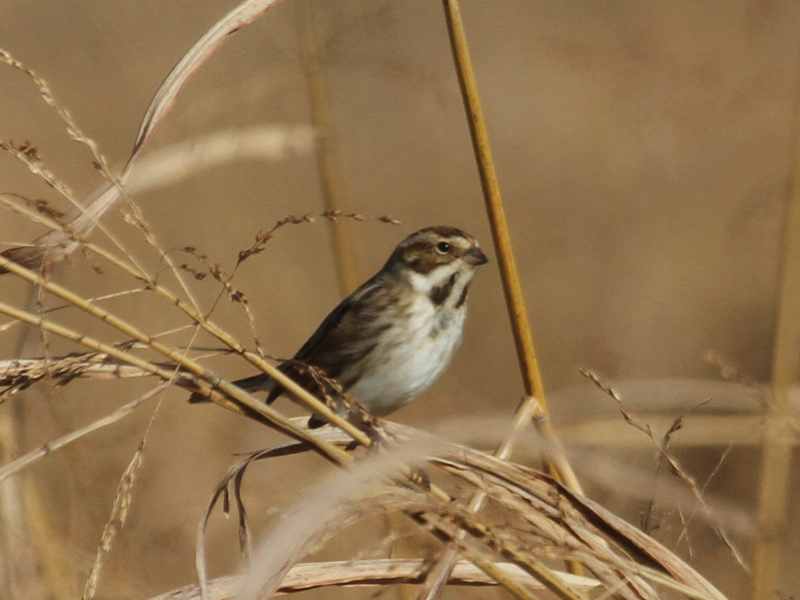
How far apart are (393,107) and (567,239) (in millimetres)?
2475

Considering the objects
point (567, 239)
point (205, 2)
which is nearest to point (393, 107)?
point (205, 2)

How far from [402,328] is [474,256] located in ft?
1.20

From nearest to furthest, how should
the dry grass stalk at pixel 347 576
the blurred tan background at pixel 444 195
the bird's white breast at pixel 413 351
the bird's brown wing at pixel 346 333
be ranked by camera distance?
the dry grass stalk at pixel 347 576
the blurred tan background at pixel 444 195
the bird's white breast at pixel 413 351
the bird's brown wing at pixel 346 333

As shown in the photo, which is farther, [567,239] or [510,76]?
[510,76]

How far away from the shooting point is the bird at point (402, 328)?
362cm

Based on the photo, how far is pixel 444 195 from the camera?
25.8ft

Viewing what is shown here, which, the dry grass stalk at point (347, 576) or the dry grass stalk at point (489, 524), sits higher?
the dry grass stalk at point (489, 524)

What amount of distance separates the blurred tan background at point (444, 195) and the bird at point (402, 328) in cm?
25

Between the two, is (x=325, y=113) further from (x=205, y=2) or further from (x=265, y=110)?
(x=205, y=2)

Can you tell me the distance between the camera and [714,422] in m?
2.63

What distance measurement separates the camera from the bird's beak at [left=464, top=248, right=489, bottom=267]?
3.64m

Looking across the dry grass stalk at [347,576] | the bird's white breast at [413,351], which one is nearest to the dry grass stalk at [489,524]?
the dry grass stalk at [347,576]

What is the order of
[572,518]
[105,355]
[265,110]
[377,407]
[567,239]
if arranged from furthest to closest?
[567,239] → [265,110] → [377,407] → [572,518] → [105,355]

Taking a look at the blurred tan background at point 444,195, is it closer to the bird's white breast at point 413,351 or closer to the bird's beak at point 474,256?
the bird's white breast at point 413,351
